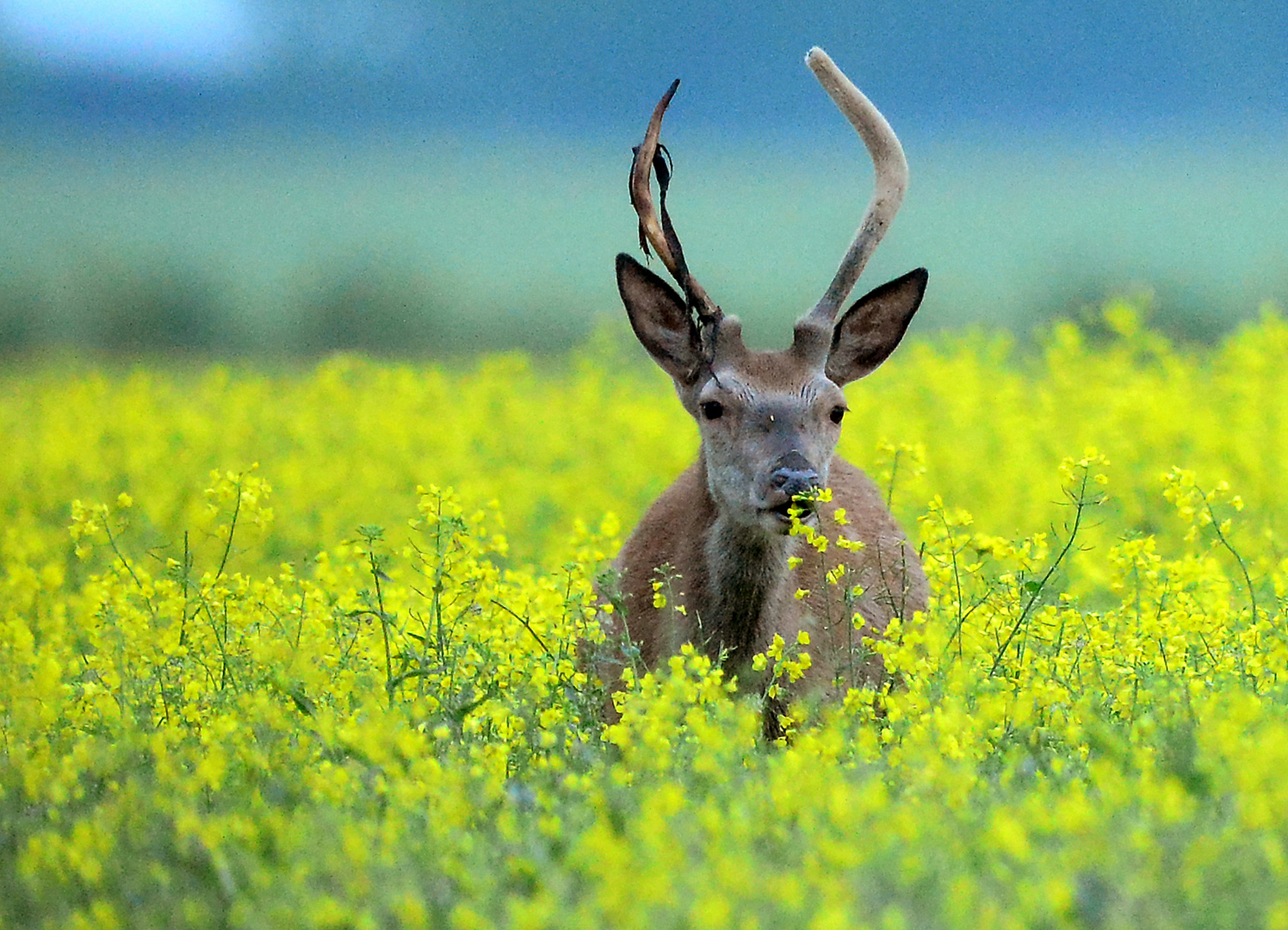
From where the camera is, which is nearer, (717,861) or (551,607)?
(717,861)

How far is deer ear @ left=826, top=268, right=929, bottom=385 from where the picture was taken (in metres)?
6.80

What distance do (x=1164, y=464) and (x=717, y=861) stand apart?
813cm

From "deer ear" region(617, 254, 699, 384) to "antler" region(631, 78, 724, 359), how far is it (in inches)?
4.0

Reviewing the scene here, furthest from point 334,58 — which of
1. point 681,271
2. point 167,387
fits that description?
point 681,271

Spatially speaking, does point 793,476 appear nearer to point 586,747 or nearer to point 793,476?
point 793,476

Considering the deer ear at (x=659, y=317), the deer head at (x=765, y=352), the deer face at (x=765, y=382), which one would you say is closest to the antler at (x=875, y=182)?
the deer head at (x=765, y=352)

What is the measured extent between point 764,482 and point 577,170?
1793 cm

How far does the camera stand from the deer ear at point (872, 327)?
22.3 feet

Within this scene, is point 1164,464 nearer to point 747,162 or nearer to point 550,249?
point 550,249

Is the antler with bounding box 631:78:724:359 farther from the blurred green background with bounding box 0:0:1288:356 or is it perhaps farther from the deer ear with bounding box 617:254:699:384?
the blurred green background with bounding box 0:0:1288:356

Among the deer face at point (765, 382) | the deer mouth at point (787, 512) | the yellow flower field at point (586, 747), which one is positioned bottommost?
the yellow flower field at point (586, 747)

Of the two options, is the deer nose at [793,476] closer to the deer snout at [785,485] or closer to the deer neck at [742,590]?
the deer snout at [785,485]

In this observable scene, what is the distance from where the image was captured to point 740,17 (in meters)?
30.0

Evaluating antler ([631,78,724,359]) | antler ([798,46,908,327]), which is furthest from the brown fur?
antler ([798,46,908,327])
